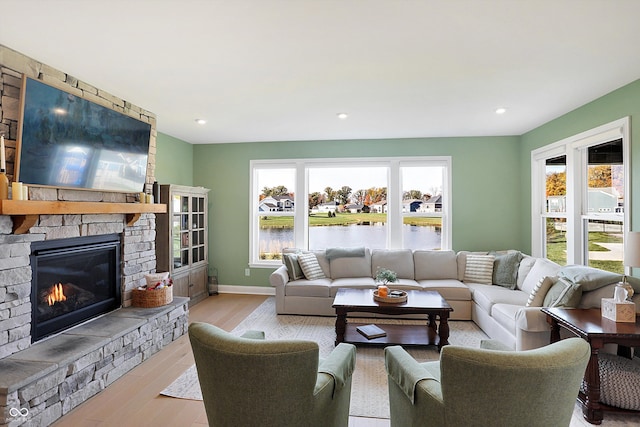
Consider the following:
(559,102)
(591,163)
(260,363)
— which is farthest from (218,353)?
(591,163)

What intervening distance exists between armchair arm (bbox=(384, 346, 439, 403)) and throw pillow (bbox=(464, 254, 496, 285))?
304 centimetres

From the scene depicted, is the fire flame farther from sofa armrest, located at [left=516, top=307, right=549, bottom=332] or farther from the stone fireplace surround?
sofa armrest, located at [left=516, top=307, right=549, bottom=332]

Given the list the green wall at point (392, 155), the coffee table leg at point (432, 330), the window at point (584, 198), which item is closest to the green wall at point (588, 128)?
the window at point (584, 198)

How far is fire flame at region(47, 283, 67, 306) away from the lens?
279 cm

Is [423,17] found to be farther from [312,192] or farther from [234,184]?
[234,184]

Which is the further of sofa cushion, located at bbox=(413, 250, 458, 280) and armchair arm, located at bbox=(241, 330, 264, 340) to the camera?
sofa cushion, located at bbox=(413, 250, 458, 280)

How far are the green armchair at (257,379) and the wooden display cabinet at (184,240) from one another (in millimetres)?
3248

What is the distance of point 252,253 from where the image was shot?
568 cm

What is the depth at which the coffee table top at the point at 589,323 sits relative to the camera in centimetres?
226

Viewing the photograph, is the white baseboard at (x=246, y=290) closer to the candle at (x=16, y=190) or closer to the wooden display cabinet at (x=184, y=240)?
the wooden display cabinet at (x=184, y=240)

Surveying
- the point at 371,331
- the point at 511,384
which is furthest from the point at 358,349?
the point at 511,384

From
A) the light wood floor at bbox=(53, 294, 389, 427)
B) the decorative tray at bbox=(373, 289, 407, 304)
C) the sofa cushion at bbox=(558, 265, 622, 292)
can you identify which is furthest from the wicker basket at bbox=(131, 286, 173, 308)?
the sofa cushion at bbox=(558, 265, 622, 292)

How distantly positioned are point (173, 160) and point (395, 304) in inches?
153

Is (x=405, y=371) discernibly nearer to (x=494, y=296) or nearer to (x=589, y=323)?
(x=589, y=323)
